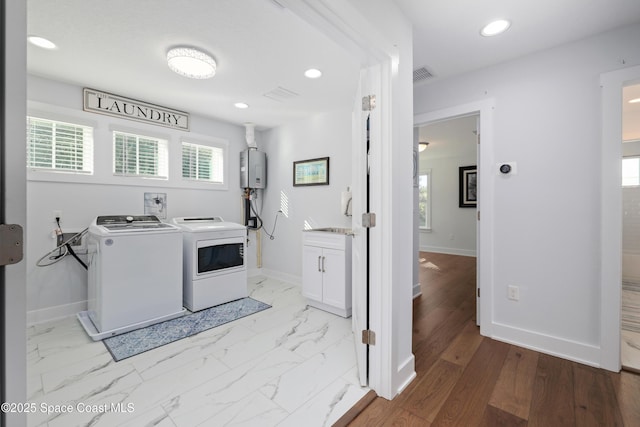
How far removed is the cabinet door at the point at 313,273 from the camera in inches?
120

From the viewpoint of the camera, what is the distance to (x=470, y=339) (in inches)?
94.8

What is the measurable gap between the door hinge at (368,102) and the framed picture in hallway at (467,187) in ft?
18.0

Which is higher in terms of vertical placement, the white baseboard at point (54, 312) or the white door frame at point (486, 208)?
the white door frame at point (486, 208)

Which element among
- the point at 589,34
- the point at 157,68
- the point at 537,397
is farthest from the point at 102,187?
the point at 589,34

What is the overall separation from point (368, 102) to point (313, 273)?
1.99 m

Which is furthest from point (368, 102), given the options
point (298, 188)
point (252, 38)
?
point (298, 188)

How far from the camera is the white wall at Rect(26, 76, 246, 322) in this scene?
8.83ft

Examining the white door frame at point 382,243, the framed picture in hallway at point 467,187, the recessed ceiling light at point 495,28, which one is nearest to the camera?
the white door frame at point 382,243

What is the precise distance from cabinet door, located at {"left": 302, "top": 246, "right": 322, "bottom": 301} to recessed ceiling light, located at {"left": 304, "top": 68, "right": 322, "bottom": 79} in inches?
69.6

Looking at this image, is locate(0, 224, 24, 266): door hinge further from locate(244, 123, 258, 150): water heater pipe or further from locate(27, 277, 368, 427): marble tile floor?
locate(244, 123, 258, 150): water heater pipe

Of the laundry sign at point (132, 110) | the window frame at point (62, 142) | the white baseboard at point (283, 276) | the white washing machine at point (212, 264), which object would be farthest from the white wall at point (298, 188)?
the window frame at point (62, 142)

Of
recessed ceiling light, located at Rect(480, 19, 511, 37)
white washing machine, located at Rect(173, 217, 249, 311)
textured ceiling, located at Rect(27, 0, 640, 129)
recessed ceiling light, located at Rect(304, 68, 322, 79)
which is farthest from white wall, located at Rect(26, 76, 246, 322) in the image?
recessed ceiling light, located at Rect(480, 19, 511, 37)

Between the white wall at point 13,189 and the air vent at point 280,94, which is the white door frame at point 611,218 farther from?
the white wall at point 13,189

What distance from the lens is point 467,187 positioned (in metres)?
6.38
